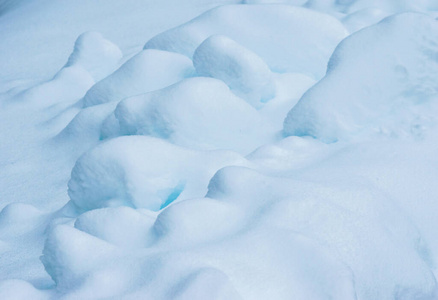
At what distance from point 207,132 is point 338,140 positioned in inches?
16.7

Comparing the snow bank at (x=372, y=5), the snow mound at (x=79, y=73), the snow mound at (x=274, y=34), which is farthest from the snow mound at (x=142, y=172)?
the snow bank at (x=372, y=5)

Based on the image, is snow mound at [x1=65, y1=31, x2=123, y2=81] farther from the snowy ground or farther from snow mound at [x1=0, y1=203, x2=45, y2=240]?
snow mound at [x1=0, y1=203, x2=45, y2=240]

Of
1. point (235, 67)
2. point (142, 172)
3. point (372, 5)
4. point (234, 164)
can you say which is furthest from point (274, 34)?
point (142, 172)

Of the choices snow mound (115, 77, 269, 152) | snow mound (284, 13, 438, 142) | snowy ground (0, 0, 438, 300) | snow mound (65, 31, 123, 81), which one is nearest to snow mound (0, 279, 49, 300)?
snowy ground (0, 0, 438, 300)

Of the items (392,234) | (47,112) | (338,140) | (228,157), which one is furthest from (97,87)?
(392,234)

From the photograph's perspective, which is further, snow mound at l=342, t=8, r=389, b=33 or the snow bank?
the snow bank

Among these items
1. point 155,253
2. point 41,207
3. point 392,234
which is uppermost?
point 155,253

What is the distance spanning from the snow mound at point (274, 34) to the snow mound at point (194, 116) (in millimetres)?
508

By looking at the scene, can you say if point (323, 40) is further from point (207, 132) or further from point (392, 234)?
point (392, 234)

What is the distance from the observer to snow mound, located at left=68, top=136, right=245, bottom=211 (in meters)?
1.48

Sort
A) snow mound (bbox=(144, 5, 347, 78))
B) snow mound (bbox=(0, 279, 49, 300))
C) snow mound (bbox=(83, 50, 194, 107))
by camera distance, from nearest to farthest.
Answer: snow mound (bbox=(0, 279, 49, 300)) < snow mound (bbox=(83, 50, 194, 107)) < snow mound (bbox=(144, 5, 347, 78))

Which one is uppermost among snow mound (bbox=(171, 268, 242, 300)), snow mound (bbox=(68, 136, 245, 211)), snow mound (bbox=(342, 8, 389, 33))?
snow mound (bbox=(171, 268, 242, 300))

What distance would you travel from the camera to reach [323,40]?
7.51ft

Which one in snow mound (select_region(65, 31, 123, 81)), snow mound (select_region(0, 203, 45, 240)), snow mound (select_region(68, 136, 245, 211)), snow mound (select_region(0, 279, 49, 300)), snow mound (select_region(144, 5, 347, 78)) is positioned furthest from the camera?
snow mound (select_region(65, 31, 123, 81))
